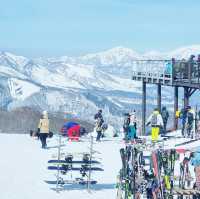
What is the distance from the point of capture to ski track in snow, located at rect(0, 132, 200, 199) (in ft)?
56.4

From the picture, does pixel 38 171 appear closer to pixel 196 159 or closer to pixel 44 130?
pixel 44 130

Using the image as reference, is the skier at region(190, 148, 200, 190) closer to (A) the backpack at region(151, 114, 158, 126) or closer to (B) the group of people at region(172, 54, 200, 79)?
(A) the backpack at region(151, 114, 158, 126)

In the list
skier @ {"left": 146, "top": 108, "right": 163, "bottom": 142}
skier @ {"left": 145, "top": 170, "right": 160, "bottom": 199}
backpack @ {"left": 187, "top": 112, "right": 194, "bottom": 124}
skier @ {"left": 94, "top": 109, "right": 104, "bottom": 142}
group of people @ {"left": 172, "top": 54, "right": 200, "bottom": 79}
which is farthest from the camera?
group of people @ {"left": 172, "top": 54, "right": 200, "bottom": 79}

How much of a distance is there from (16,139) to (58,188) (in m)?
10.1

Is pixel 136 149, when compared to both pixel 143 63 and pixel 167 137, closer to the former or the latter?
pixel 167 137

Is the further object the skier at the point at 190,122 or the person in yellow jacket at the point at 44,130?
the skier at the point at 190,122

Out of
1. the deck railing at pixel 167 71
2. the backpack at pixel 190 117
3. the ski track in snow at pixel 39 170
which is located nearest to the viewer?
the ski track in snow at pixel 39 170

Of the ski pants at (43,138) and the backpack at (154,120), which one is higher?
the backpack at (154,120)

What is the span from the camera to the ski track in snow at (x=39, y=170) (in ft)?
56.4

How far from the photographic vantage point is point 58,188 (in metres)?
17.8

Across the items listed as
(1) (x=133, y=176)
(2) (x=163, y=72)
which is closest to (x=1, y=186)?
(1) (x=133, y=176)

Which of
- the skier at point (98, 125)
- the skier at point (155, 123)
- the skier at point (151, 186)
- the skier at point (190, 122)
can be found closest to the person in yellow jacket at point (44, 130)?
the skier at point (98, 125)

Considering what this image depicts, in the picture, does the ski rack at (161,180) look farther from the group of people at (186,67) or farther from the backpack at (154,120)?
the group of people at (186,67)

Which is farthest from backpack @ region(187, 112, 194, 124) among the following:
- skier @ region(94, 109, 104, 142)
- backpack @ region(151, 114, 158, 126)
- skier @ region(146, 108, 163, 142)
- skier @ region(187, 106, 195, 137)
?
skier @ region(94, 109, 104, 142)
